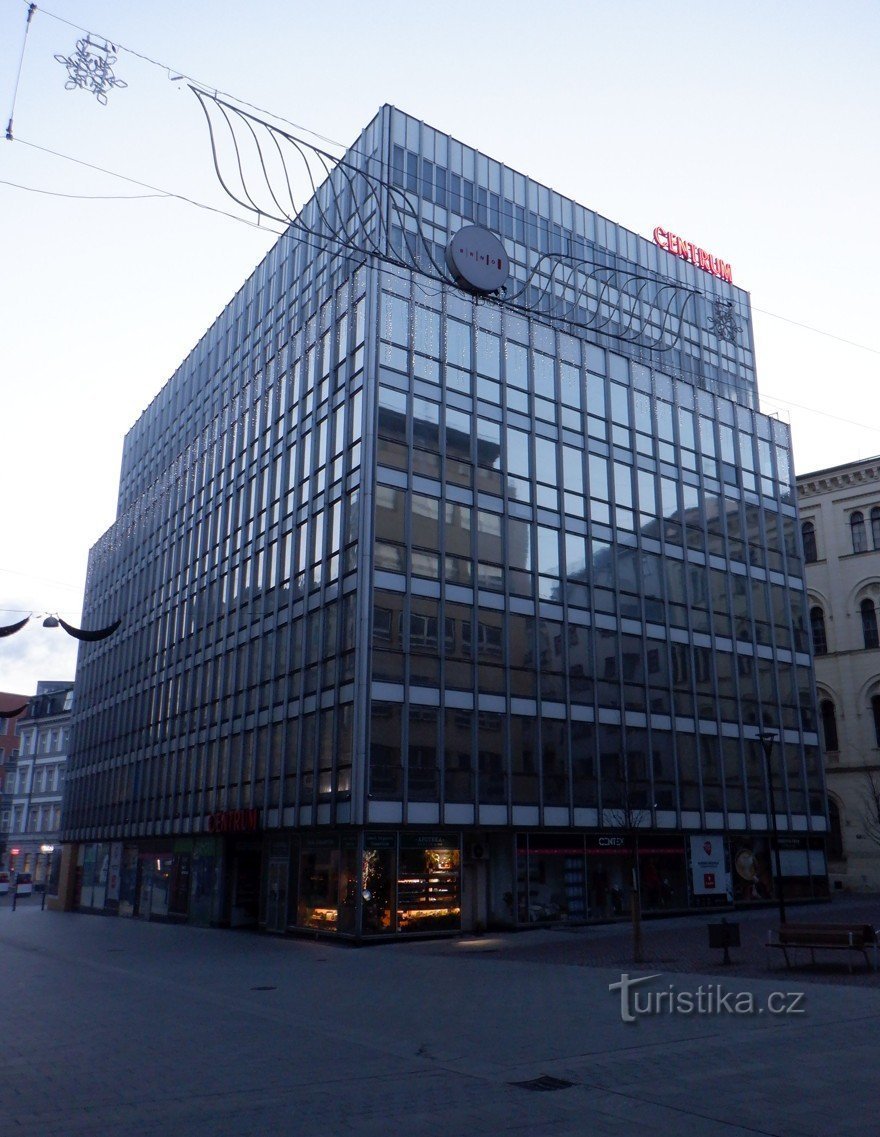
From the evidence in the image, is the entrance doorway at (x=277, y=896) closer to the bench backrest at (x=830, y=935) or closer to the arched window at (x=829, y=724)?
the bench backrest at (x=830, y=935)

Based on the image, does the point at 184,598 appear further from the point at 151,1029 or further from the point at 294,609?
the point at 151,1029

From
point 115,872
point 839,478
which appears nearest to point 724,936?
point 839,478

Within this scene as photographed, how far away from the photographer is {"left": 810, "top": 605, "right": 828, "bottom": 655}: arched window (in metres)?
54.8

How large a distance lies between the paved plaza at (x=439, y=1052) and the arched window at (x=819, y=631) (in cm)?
3447

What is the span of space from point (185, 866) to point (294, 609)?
16.4 meters

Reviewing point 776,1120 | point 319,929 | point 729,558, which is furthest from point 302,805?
point 776,1120

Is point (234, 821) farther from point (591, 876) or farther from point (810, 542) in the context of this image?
point (810, 542)

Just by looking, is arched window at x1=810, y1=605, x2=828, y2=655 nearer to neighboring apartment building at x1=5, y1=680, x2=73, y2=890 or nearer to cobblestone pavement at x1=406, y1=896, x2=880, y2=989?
cobblestone pavement at x1=406, y1=896, x2=880, y2=989

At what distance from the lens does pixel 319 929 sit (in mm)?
32781

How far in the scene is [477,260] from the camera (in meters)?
13.0

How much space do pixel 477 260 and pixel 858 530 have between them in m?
47.7

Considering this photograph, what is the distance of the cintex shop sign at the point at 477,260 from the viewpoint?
12.6 meters

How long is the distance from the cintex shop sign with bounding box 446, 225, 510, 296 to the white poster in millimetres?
32676

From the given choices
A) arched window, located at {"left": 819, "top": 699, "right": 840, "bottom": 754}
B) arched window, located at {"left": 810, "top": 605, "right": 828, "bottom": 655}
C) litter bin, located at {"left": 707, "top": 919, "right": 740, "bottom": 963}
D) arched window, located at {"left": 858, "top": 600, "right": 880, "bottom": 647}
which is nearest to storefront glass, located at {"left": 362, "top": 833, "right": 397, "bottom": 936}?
litter bin, located at {"left": 707, "top": 919, "right": 740, "bottom": 963}
